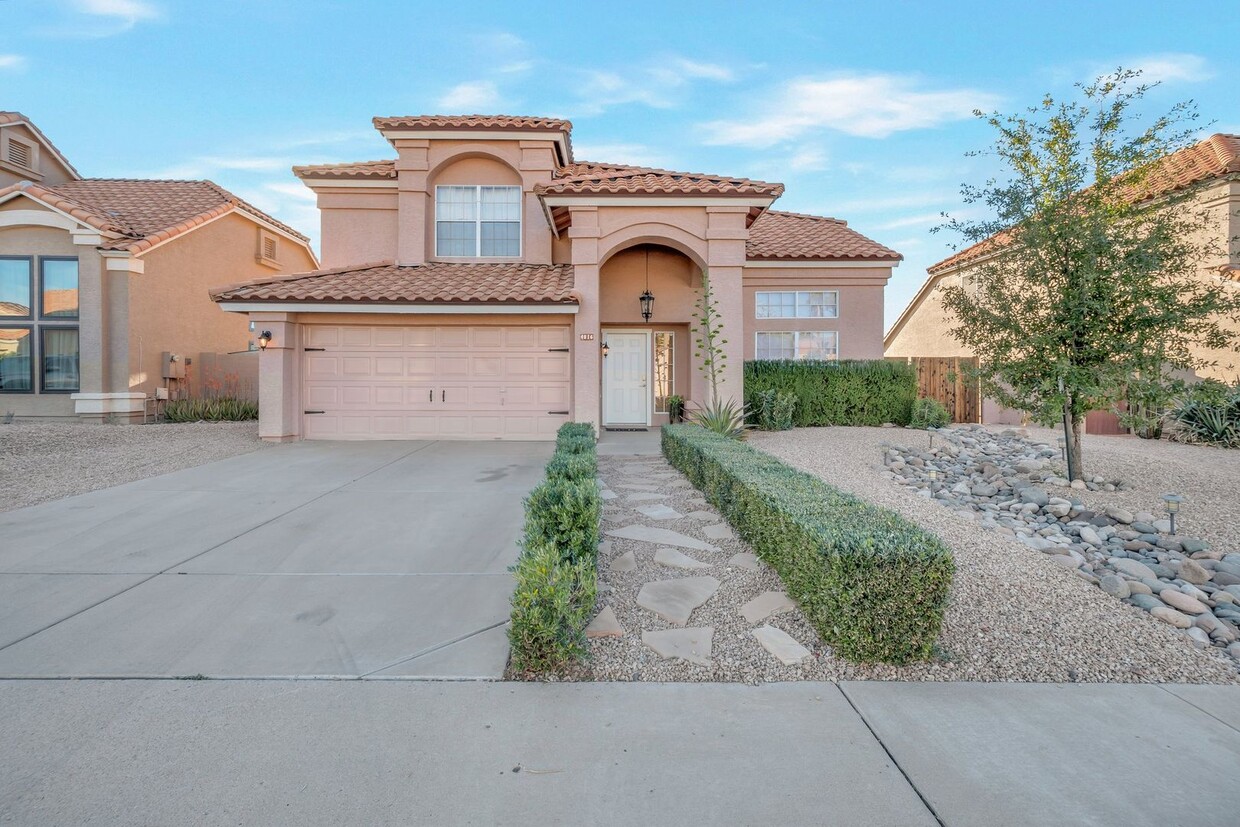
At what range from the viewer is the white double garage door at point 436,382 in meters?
12.6

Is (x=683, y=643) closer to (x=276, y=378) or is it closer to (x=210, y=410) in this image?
(x=276, y=378)

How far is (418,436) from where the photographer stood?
12.7 meters

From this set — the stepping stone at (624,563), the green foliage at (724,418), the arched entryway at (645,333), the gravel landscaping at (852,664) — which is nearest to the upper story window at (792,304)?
the arched entryway at (645,333)

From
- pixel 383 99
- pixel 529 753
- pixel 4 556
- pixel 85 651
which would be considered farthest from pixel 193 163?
pixel 529 753

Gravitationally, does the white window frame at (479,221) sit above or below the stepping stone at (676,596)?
above

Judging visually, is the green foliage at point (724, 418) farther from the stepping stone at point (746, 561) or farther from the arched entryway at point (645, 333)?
the stepping stone at point (746, 561)

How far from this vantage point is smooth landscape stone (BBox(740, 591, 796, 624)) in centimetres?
399

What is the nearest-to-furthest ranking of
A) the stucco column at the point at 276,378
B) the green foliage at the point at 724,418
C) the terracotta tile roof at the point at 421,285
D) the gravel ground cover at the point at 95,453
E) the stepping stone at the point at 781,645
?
the stepping stone at the point at 781,645 < the gravel ground cover at the point at 95,453 < the green foliage at the point at 724,418 < the terracotta tile roof at the point at 421,285 < the stucco column at the point at 276,378

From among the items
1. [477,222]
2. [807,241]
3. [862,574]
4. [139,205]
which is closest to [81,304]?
[139,205]

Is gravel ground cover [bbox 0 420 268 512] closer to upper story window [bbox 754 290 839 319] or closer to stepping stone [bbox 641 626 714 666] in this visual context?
stepping stone [bbox 641 626 714 666]

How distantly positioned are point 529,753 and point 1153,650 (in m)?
3.44

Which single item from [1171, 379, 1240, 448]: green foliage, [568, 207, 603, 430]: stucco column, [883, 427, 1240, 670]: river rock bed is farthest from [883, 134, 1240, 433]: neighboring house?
[568, 207, 603, 430]: stucco column

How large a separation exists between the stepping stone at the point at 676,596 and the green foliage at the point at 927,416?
10.1 m

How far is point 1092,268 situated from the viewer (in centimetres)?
679
